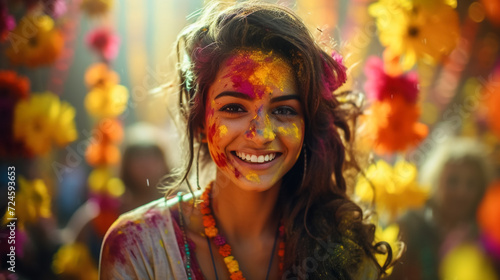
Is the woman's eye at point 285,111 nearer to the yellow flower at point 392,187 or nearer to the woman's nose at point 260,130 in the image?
the woman's nose at point 260,130

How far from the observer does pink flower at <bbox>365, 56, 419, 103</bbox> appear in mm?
2395

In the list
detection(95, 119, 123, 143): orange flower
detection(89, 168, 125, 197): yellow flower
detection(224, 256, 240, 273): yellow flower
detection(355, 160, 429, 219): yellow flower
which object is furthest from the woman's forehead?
detection(89, 168, 125, 197): yellow flower

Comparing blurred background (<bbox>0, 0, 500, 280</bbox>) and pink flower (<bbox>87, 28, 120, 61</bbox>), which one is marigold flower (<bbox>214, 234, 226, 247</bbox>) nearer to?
blurred background (<bbox>0, 0, 500, 280</bbox>)

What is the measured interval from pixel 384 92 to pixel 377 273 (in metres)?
1.04

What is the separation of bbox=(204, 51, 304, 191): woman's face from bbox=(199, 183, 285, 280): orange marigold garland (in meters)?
0.25

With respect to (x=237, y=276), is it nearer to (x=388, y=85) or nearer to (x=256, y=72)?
(x=256, y=72)

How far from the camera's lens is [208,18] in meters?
1.80

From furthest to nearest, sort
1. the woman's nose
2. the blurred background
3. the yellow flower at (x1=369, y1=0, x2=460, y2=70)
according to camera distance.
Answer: the blurred background
the yellow flower at (x1=369, y1=0, x2=460, y2=70)
the woman's nose

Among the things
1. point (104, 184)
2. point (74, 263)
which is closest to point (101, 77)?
point (104, 184)

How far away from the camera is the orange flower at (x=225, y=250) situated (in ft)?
5.89

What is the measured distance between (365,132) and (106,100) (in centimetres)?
173

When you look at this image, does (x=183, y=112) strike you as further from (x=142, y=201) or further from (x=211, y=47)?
(x=142, y=201)

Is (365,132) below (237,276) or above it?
above

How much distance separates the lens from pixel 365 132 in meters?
2.47
